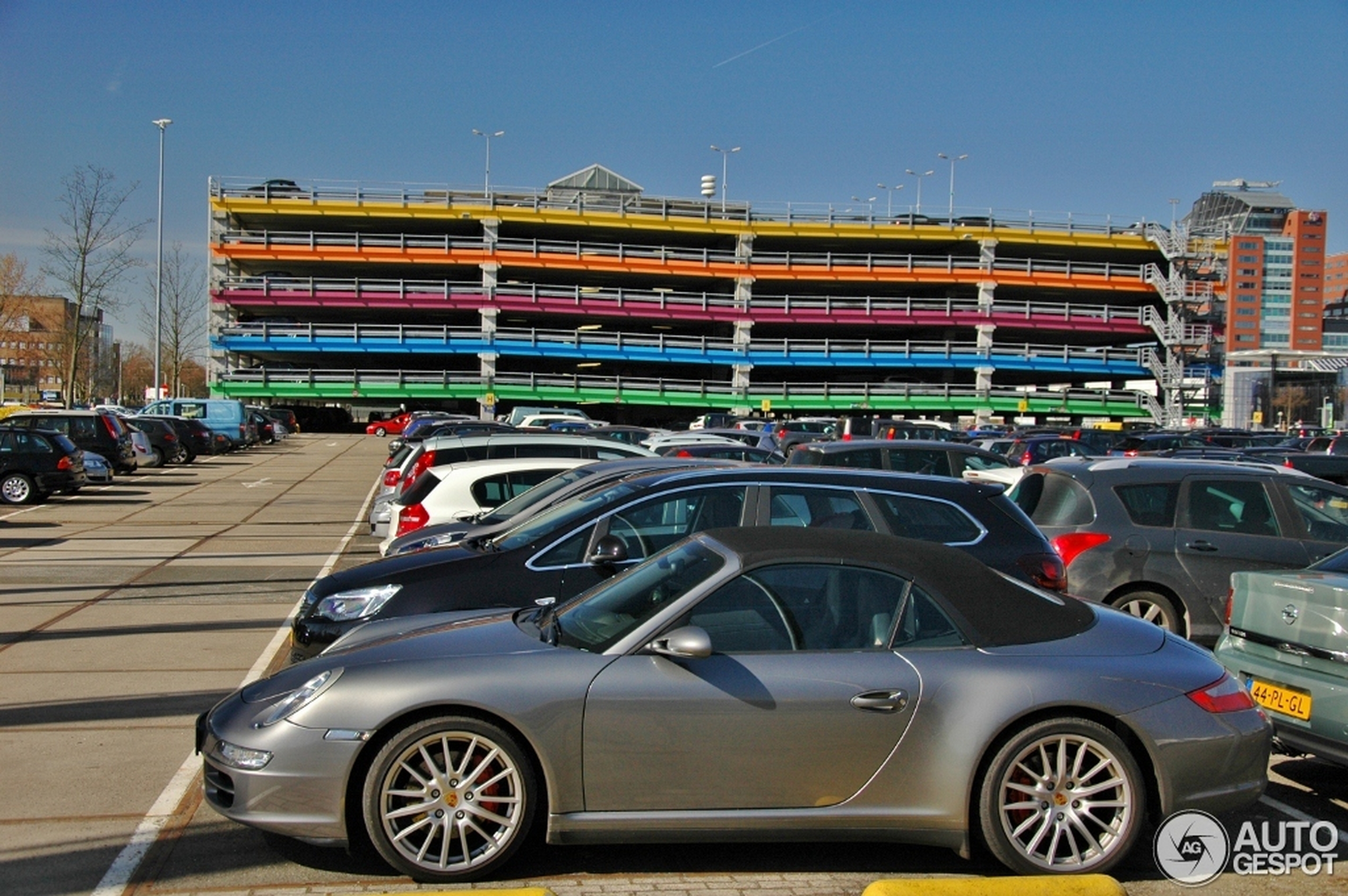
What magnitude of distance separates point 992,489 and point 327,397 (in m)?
62.3

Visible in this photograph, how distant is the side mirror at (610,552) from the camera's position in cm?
690

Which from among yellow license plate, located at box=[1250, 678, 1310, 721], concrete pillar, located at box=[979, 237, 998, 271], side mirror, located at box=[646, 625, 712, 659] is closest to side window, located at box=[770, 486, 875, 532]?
yellow license plate, located at box=[1250, 678, 1310, 721]

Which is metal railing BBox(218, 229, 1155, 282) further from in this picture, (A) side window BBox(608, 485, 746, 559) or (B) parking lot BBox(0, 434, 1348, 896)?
(A) side window BBox(608, 485, 746, 559)

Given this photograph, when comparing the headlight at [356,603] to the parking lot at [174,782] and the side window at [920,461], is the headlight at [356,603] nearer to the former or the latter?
the parking lot at [174,782]

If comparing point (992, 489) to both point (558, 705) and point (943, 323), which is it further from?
point (943, 323)

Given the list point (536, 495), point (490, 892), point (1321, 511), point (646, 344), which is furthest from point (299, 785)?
point (646, 344)

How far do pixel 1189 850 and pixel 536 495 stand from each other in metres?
6.38

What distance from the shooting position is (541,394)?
220 ft

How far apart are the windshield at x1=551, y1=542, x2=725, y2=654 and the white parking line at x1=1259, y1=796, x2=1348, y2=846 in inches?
120

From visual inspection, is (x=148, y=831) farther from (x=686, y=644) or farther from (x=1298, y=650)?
(x=1298, y=650)

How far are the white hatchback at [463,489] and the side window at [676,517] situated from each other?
4.04 m

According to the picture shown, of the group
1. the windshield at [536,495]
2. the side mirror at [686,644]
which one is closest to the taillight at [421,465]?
the windshield at [536,495]

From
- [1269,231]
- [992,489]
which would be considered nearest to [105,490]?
[992,489]

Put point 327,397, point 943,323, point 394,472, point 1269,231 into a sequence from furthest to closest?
point 1269,231 → point 943,323 → point 327,397 → point 394,472
